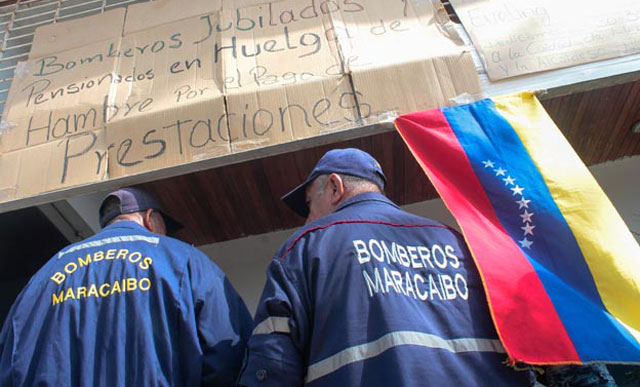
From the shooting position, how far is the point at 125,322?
1.37 meters

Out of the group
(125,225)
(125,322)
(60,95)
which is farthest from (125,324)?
(60,95)

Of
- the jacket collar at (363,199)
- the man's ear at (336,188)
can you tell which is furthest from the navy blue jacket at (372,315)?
the man's ear at (336,188)

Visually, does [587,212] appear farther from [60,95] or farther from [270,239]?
[60,95]

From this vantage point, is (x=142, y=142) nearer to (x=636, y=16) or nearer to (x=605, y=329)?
(x=605, y=329)

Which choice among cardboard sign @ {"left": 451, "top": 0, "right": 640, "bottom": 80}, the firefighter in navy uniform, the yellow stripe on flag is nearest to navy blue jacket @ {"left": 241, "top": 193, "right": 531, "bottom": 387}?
the firefighter in navy uniform

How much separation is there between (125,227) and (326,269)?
88 cm

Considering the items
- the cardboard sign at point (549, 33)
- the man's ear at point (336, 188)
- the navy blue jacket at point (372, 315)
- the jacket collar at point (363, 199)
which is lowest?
the navy blue jacket at point (372, 315)

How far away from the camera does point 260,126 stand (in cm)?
207

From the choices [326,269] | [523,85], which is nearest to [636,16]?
[523,85]

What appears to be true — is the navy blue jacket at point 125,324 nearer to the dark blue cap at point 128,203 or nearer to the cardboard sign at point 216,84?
the dark blue cap at point 128,203

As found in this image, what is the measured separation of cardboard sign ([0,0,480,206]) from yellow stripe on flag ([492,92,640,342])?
0.92 feet

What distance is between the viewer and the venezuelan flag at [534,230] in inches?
49.7

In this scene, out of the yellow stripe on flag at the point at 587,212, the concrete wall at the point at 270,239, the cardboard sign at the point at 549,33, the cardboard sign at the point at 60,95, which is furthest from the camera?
the concrete wall at the point at 270,239

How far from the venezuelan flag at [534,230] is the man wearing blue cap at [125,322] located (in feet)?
2.55
